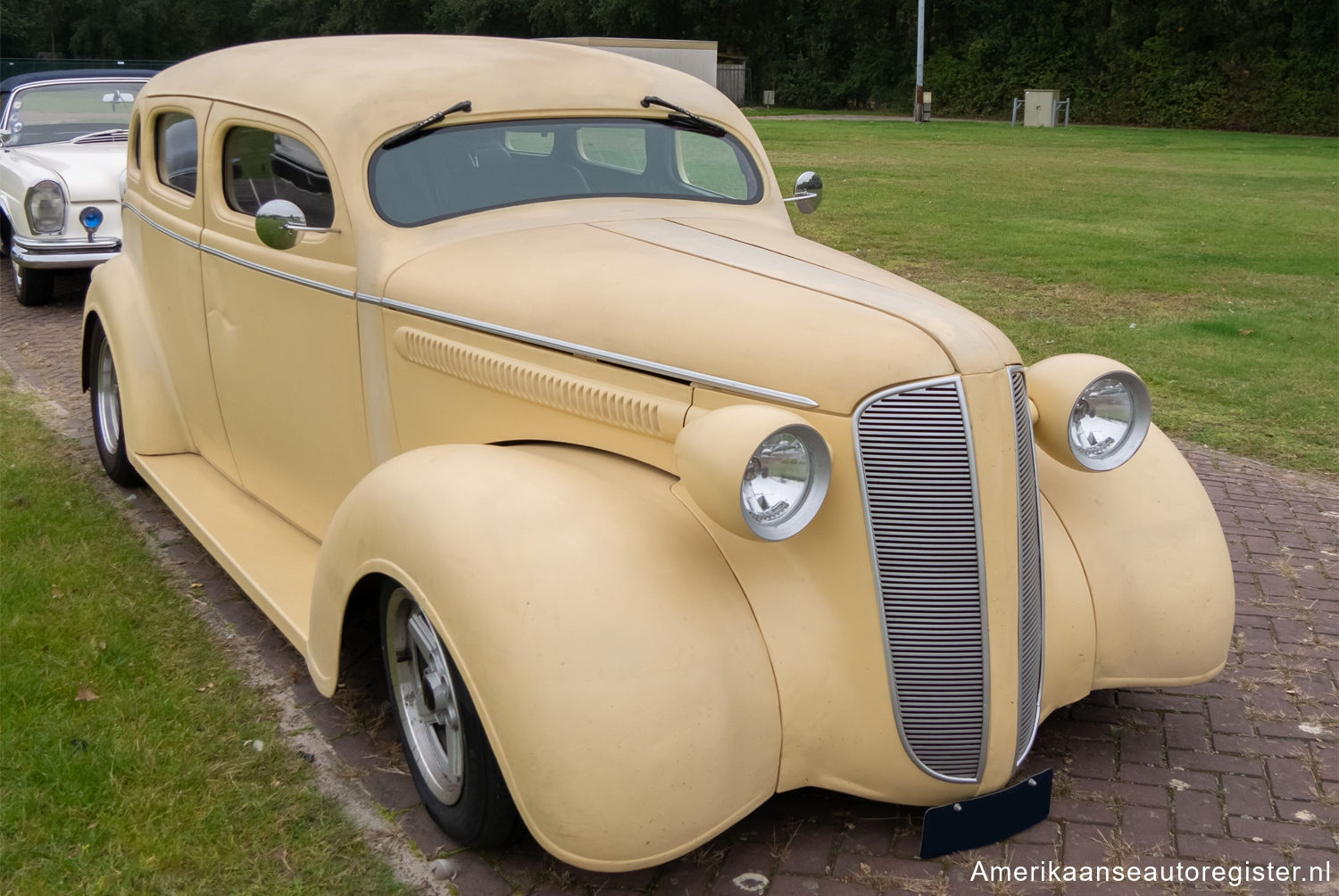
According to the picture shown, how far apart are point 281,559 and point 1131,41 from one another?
37.5m

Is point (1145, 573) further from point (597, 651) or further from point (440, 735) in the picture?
point (440, 735)

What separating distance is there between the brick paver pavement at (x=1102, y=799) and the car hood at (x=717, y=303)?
1.08 m

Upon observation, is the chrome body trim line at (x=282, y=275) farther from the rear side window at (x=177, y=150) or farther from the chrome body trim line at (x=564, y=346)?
the rear side window at (x=177, y=150)

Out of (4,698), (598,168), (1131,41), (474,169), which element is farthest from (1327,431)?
(1131,41)

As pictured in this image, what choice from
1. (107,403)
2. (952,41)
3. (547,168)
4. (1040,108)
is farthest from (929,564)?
(952,41)

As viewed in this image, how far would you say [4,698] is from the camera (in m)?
3.42

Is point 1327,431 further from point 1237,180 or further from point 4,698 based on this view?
point 1237,180

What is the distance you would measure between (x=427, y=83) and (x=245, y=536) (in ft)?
5.32

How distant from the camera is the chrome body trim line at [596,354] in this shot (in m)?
2.60

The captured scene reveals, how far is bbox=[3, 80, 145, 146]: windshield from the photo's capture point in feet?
32.6

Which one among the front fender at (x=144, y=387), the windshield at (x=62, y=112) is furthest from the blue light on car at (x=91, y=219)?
the front fender at (x=144, y=387)

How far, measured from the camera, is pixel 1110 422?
304cm

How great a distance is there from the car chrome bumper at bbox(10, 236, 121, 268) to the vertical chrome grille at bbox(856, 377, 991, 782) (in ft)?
26.8

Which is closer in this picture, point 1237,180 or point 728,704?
point 728,704
